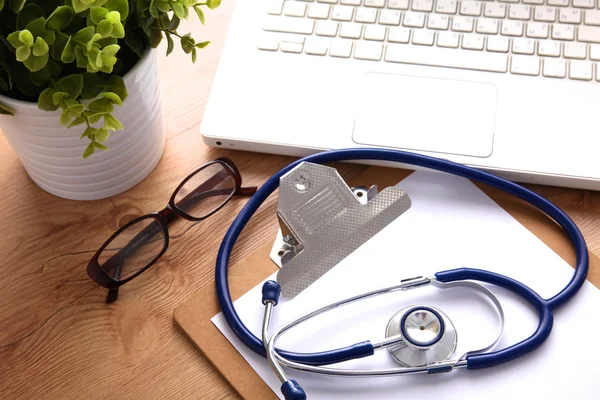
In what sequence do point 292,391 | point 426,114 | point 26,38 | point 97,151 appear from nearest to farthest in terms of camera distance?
1. point 26,38
2. point 292,391
3. point 97,151
4. point 426,114

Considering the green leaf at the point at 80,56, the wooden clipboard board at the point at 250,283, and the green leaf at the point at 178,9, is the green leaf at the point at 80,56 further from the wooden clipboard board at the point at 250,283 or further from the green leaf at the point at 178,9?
the wooden clipboard board at the point at 250,283

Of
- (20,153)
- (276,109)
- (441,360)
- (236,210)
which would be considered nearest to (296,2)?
(276,109)

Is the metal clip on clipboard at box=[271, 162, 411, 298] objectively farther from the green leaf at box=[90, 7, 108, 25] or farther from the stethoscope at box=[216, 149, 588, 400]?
the green leaf at box=[90, 7, 108, 25]

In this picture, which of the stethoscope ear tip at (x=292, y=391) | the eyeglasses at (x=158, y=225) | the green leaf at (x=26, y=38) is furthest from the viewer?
the eyeglasses at (x=158, y=225)

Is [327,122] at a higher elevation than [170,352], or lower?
higher

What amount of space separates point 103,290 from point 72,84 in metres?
0.27

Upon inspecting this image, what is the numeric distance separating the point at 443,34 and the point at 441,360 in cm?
43

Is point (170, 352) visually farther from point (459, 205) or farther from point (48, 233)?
point (459, 205)

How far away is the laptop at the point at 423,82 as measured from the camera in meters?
0.85

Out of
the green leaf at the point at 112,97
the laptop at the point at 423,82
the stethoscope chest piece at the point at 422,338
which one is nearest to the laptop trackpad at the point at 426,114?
the laptop at the point at 423,82

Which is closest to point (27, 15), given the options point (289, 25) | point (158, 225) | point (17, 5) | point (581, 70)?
point (17, 5)

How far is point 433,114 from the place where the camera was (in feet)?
2.87

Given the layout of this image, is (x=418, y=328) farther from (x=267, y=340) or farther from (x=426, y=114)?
(x=426, y=114)

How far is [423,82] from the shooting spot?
2.94 ft
